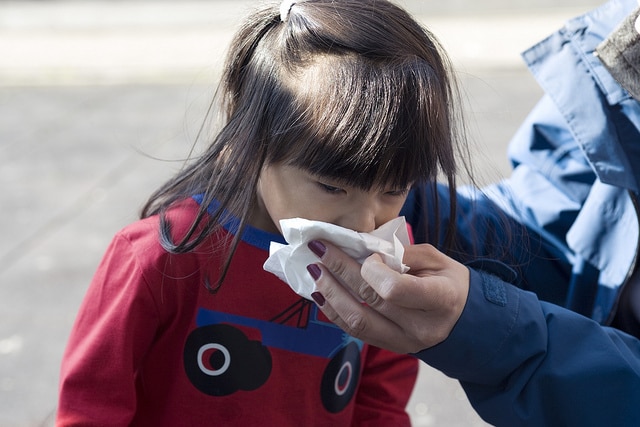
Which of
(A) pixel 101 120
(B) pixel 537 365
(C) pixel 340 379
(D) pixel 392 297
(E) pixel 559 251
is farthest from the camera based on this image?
(A) pixel 101 120

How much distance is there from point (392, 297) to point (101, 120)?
4.93 metres

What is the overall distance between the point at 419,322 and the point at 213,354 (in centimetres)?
46

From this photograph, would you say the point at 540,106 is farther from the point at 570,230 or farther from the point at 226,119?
the point at 226,119

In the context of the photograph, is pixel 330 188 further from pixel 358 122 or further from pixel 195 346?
pixel 195 346

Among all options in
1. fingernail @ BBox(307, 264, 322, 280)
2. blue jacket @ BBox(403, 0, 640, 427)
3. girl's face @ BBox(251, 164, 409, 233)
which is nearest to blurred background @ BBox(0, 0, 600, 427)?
blue jacket @ BBox(403, 0, 640, 427)

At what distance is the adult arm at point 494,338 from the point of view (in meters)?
1.51

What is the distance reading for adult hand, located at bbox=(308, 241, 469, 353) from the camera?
4.79 feet

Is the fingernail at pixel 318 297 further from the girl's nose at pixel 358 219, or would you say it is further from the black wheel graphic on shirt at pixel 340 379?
the black wheel graphic on shirt at pixel 340 379

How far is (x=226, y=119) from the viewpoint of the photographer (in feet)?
5.91

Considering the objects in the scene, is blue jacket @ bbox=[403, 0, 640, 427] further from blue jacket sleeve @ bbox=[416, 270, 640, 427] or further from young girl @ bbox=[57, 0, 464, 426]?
young girl @ bbox=[57, 0, 464, 426]

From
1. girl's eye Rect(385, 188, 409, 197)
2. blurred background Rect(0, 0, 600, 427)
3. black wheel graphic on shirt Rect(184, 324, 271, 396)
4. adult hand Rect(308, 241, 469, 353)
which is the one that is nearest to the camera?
adult hand Rect(308, 241, 469, 353)

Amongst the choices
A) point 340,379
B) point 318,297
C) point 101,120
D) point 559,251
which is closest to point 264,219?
point 318,297

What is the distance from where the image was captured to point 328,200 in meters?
1.53

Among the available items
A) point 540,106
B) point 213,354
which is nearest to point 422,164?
point 213,354
